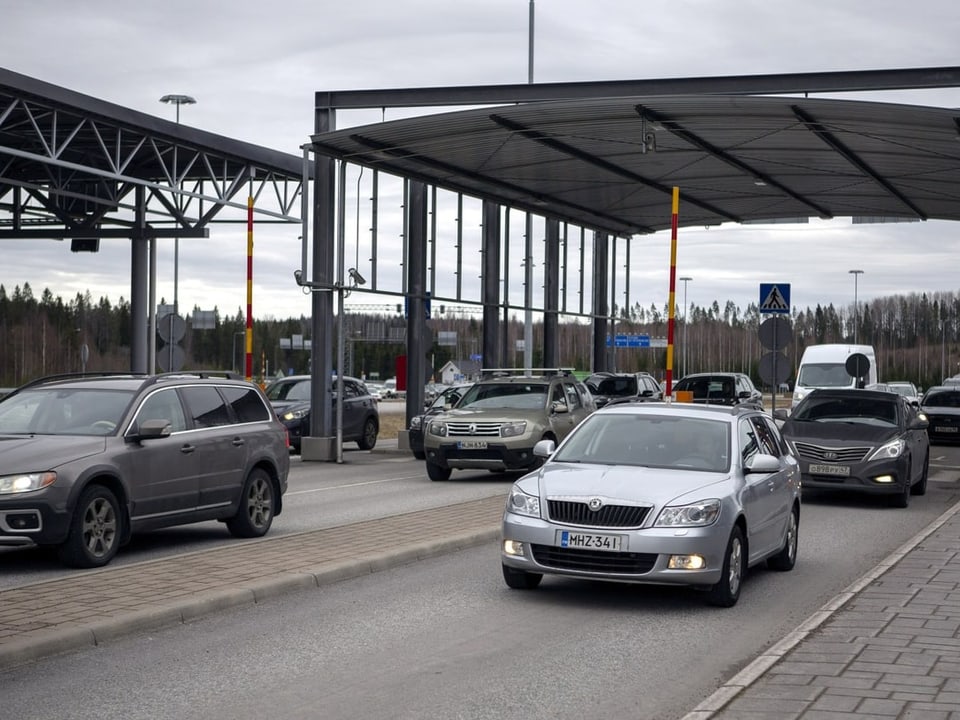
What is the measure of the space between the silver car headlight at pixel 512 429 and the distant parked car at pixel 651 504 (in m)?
10.0

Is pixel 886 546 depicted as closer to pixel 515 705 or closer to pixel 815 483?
pixel 815 483

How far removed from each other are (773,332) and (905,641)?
17.0m

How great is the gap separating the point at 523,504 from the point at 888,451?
9.78m

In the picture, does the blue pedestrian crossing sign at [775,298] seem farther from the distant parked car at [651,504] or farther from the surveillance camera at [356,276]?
the distant parked car at [651,504]

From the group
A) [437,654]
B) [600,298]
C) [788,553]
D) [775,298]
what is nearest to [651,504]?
[437,654]

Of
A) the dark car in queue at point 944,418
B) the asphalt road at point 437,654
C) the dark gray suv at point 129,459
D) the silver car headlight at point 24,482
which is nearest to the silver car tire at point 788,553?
the asphalt road at point 437,654

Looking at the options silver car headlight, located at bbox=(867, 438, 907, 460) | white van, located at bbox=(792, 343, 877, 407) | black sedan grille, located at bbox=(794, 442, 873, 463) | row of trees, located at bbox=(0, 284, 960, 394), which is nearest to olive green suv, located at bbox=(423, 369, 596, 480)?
black sedan grille, located at bbox=(794, 442, 873, 463)

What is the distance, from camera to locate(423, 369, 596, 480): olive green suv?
21000 mm

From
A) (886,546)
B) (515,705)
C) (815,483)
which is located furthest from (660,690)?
(815,483)

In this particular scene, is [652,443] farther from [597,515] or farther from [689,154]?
[689,154]

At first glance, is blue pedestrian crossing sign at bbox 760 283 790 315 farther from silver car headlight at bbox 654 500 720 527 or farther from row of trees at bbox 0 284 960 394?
row of trees at bbox 0 284 960 394

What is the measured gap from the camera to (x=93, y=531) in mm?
10922

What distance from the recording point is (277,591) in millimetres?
9609

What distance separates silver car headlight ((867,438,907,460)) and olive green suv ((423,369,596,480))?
17.1ft
